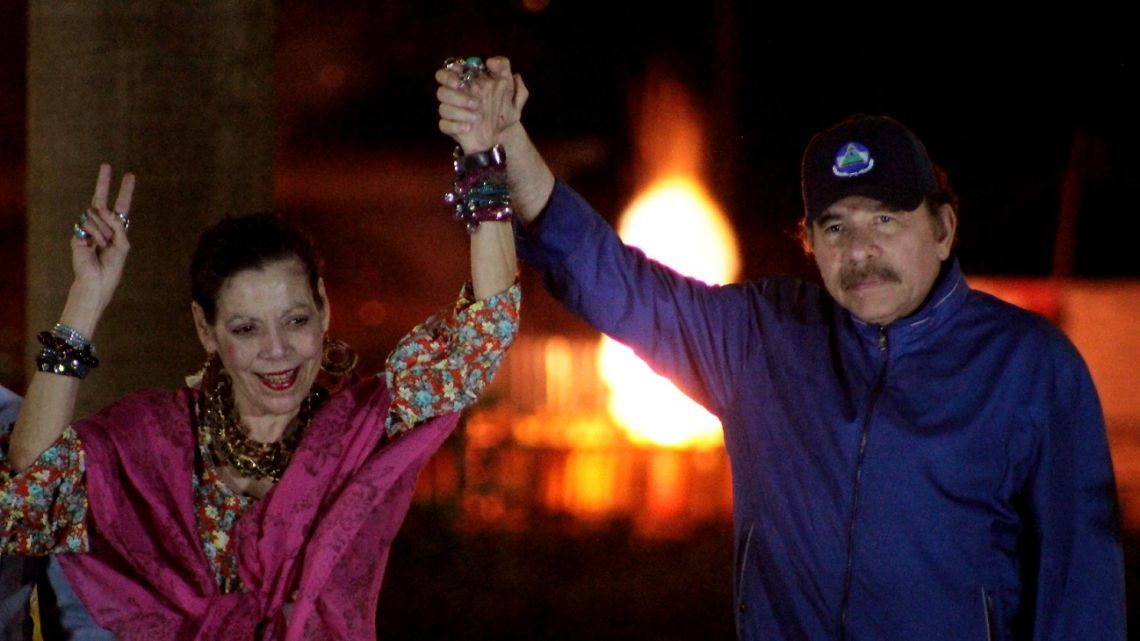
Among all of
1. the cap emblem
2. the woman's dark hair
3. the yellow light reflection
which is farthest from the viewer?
the yellow light reflection

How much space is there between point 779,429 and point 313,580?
1.15 metres

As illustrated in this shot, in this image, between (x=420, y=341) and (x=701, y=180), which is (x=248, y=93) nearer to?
(x=420, y=341)

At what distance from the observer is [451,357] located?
319cm

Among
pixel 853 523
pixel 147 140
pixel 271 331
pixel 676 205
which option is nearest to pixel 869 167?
pixel 853 523

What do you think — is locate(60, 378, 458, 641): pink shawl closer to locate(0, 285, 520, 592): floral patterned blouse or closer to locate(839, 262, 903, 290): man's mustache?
locate(0, 285, 520, 592): floral patterned blouse

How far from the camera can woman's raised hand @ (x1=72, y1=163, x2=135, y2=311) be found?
3260 millimetres

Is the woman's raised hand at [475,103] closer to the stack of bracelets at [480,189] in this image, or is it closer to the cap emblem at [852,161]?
the stack of bracelets at [480,189]

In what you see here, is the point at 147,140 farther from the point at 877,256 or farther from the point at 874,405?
the point at 874,405

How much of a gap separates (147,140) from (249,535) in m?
2.22

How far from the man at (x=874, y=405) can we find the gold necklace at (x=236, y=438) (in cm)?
77

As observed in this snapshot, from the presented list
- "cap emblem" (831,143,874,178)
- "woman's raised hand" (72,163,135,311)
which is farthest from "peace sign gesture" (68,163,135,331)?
"cap emblem" (831,143,874,178)

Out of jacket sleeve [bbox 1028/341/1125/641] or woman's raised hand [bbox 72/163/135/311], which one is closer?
jacket sleeve [bbox 1028/341/1125/641]

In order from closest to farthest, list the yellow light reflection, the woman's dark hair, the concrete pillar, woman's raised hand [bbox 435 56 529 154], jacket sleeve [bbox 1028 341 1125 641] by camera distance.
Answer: jacket sleeve [bbox 1028 341 1125 641], woman's raised hand [bbox 435 56 529 154], the woman's dark hair, the concrete pillar, the yellow light reflection

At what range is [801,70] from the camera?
39.9 ft
